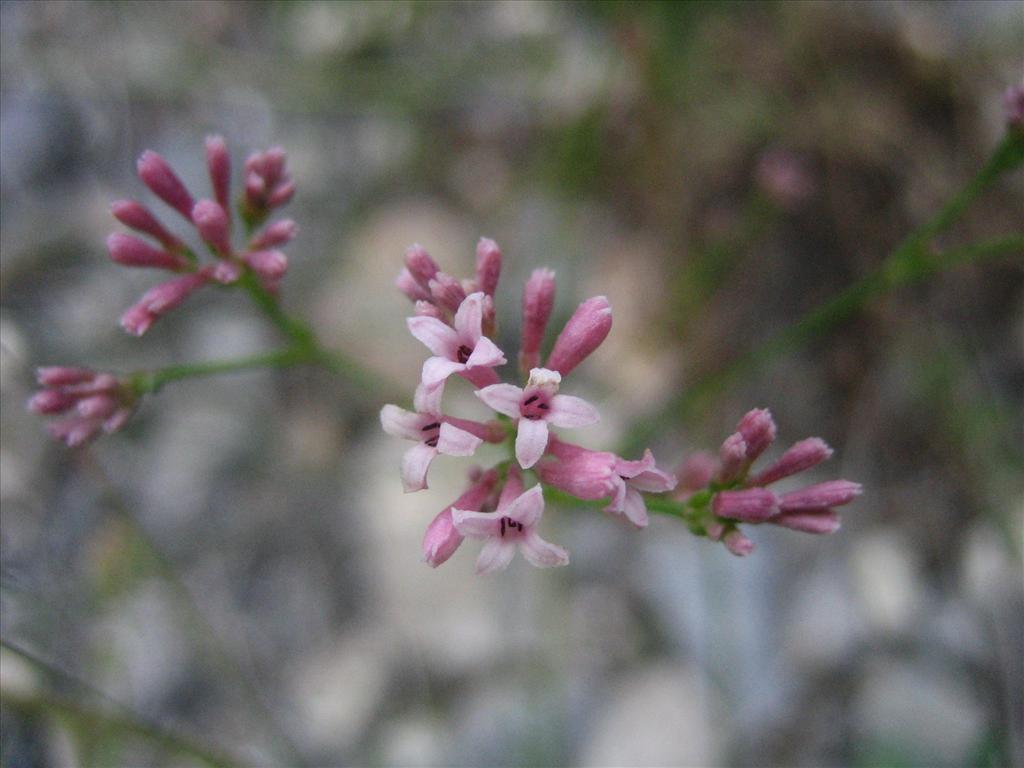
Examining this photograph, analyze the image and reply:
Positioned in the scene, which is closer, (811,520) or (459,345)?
(459,345)

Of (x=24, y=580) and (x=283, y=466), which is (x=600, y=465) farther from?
(x=283, y=466)

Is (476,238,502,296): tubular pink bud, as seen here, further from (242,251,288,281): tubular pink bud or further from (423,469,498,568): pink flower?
(242,251,288,281): tubular pink bud

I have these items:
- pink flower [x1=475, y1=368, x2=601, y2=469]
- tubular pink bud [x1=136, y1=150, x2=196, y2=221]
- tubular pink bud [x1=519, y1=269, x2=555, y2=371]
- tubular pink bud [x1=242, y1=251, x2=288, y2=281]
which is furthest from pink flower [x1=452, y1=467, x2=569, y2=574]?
tubular pink bud [x1=136, y1=150, x2=196, y2=221]

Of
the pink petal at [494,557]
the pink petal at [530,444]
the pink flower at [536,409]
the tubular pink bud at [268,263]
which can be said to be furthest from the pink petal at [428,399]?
the tubular pink bud at [268,263]

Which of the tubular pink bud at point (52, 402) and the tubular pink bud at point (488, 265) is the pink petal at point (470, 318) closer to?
the tubular pink bud at point (488, 265)

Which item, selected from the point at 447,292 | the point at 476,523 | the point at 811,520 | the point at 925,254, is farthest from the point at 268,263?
the point at 925,254

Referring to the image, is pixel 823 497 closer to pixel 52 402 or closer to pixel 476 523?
pixel 476 523
